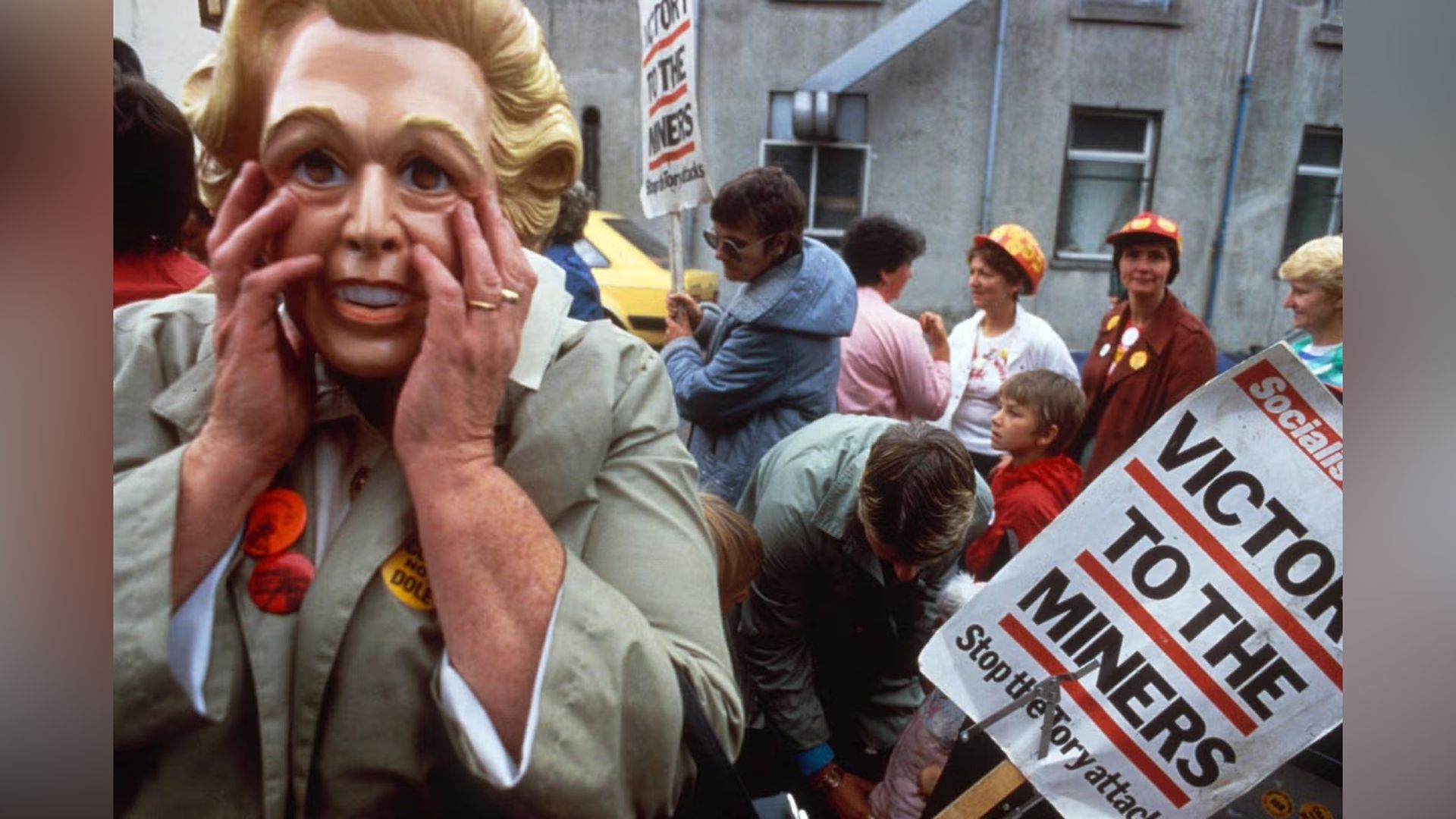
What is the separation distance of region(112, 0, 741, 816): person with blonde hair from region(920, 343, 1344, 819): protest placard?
739mm

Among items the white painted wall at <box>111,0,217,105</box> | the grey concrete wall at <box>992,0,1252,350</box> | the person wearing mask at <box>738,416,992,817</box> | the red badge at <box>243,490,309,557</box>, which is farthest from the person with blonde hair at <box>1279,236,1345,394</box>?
the white painted wall at <box>111,0,217,105</box>

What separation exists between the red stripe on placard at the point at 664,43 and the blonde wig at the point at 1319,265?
1012 millimetres

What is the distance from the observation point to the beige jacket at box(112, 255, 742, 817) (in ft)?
3.16

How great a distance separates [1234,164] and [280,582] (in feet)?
4.70

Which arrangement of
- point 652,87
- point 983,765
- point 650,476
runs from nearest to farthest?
point 650,476 → point 983,765 → point 652,87

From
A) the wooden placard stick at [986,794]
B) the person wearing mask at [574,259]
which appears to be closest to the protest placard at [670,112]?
the person wearing mask at [574,259]

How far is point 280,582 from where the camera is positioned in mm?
986

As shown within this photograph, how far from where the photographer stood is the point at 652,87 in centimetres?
173

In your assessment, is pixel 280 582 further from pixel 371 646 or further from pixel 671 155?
pixel 671 155

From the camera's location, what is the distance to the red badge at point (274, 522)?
0.99m

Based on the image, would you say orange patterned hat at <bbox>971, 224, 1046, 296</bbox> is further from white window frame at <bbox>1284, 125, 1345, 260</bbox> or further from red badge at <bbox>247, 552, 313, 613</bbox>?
red badge at <bbox>247, 552, 313, 613</bbox>
